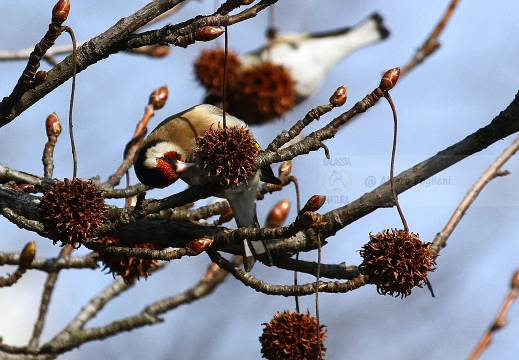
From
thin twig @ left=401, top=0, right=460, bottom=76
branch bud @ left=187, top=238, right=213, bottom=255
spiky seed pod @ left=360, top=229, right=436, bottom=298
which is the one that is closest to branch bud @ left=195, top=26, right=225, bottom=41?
branch bud @ left=187, top=238, right=213, bottom=255

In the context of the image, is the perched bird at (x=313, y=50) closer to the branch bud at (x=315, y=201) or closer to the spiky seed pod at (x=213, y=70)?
the spiky seed pod at (x=213, y=70)

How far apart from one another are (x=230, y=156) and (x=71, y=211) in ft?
1.98

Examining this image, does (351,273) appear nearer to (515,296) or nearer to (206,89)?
(515,296)

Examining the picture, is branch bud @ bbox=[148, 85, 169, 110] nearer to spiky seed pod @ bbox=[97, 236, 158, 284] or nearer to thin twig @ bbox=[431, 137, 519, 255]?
spiky seed pod @ bbox=[97, 236, 158, 284]

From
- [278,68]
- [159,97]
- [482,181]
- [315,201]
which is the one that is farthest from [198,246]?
[278,68]

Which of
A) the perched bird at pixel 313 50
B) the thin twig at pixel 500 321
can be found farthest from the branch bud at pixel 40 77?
the perched bird at pixel 313 50

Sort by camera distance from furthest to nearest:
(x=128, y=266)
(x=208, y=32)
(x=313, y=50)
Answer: (x=313, y=50) → (x=128, y=266) → (x=208, y=32)

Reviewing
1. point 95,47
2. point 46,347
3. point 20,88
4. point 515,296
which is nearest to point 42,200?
point 20,88

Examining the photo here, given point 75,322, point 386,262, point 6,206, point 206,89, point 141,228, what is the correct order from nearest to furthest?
point 386,262 → point 6,206 → point 141,228 → point 75,322 → point 206,89

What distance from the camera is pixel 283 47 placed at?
7094mm

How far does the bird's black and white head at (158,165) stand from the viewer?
11.9 ft

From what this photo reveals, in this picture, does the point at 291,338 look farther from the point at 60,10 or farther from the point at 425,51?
the point at 425,51

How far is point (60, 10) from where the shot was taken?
2.59m

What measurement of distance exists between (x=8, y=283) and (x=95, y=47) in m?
1.62
